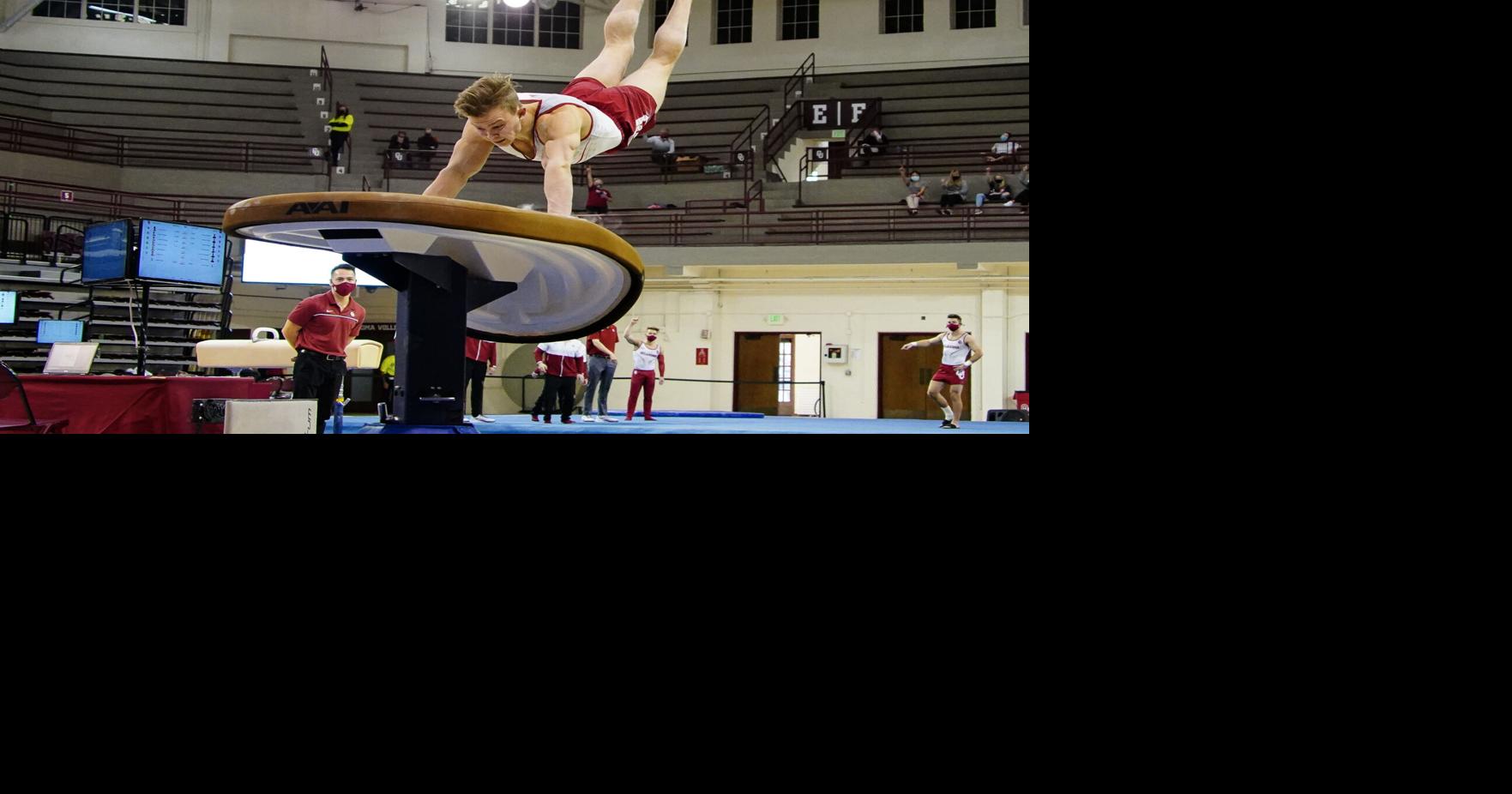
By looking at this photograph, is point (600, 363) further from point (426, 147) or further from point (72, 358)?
point (426, 147)

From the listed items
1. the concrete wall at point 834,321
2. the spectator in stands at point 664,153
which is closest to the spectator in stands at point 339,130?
the concrete wall at point 834,321

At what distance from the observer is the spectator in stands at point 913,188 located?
14.9 meters

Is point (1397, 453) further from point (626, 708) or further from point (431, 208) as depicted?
point (431, 208)

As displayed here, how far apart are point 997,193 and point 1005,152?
5.05 ft

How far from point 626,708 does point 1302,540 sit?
705 mm

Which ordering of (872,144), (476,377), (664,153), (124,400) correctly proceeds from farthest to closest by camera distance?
(872,144), (664,153), (476,377), (124,400)

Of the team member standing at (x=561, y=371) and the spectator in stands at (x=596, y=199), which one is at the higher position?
the spectator in stands at (x=596, y=199)

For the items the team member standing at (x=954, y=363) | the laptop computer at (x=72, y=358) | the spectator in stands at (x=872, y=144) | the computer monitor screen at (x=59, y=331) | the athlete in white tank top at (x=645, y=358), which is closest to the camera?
the laptop computer at (x=72, y=358)

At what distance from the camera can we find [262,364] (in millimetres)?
4891

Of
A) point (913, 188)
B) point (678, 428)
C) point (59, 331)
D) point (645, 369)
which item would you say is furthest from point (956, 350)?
point (59, 331)

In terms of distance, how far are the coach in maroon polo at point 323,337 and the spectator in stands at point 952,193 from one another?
1117 centimetres

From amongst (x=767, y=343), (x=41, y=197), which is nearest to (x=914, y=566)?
(x=767, y=343)

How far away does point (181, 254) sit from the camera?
5.25 m

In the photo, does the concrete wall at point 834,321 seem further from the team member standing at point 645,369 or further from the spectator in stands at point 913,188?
the team member standing at point 645,369
